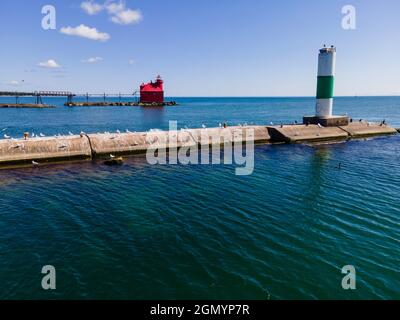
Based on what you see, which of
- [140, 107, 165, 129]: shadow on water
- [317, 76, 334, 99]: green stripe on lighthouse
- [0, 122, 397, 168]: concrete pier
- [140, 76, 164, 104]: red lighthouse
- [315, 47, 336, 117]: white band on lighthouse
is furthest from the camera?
[140, 76, 164, 104]: red lighthouse

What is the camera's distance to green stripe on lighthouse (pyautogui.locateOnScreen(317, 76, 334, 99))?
53562 millimetres

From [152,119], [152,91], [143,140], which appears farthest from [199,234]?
[152,91]

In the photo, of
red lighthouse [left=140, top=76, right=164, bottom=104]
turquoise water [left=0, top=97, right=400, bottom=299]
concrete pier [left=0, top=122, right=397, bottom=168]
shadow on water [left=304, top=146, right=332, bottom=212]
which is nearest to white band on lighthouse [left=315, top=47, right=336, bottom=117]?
concrete pier [left=0, top=122, right=397, bottom=168]

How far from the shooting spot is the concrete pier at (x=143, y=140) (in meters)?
35.9

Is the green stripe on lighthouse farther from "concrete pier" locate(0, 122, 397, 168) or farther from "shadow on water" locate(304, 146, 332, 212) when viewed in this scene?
"shadow on water" locate(304, 146, 332, 212)

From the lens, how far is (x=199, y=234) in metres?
18.2

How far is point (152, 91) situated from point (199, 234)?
156 metres

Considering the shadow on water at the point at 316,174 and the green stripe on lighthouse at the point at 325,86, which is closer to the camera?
the shadow on water at the point at 316,174

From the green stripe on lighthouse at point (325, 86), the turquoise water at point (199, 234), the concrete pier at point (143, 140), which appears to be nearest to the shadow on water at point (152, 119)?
the concrete pier at point (143, 140)

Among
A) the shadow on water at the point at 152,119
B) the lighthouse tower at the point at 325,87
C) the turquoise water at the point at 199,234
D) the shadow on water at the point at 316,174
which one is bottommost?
the turquoise water at the point at 199,234

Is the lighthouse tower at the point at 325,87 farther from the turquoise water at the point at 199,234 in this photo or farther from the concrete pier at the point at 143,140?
the turquoise water at the point at 199,234

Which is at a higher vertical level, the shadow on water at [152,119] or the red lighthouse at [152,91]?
the red lighthouse at [152,91]

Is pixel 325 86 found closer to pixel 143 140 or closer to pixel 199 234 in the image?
pixel 143 140
